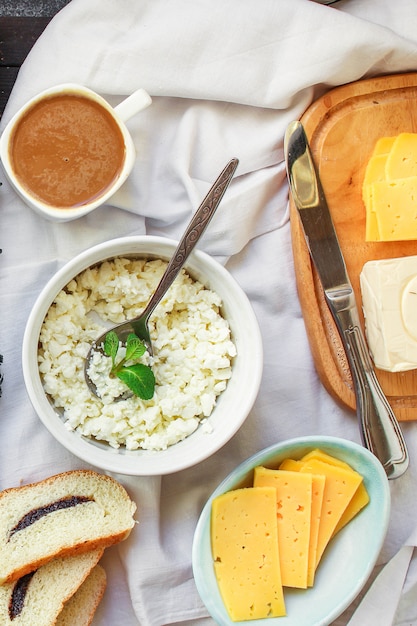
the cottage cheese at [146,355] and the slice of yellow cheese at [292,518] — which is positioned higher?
the cottage cheese at [146,355]

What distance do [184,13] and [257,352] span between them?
806 mm

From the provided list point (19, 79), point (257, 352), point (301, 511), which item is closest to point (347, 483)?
point (301, 511)

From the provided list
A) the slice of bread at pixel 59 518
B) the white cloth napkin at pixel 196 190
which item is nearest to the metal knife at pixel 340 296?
the white cloth napkin at pixel 196 190

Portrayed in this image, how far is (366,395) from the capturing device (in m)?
1.80

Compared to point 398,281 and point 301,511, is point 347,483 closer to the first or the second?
point 301,511

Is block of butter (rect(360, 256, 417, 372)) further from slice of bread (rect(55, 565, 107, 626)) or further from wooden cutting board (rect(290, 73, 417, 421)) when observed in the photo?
slice of bread (rect(55, 565, 107, 626))

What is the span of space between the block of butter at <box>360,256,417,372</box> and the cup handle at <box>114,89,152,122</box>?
64cm

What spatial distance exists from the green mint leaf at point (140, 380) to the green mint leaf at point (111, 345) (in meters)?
0.05

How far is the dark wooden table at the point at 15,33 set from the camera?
182 centimetres

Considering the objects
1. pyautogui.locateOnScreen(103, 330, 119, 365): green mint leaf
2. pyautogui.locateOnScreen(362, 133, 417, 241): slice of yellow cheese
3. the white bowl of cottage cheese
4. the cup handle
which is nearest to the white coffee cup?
the cup handle

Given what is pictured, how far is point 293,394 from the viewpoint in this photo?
6.17ft

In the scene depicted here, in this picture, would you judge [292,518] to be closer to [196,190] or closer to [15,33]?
[196,190]

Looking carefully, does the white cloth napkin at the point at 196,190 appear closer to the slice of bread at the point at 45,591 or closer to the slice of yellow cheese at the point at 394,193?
the slice of bread at the point at 45,591

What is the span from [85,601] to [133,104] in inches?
45.7
